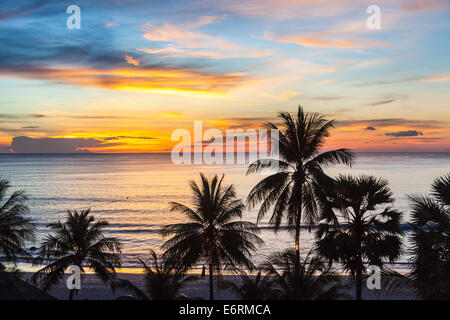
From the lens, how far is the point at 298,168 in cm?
1758

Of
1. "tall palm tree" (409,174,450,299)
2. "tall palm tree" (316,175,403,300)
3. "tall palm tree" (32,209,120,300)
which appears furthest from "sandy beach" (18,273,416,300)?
"tall palm tree" (409,174,450,299)

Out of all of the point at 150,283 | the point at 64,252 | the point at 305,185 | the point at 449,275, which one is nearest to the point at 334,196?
the point at 305,185

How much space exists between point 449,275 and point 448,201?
1.99 m

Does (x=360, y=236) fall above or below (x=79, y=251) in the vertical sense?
above

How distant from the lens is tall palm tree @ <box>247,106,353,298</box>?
56.9 ft

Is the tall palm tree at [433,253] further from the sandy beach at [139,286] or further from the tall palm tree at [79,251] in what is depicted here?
the sandy beach at [139,286]

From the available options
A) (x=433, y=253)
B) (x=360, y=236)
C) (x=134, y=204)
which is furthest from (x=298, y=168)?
(x=134, y=204)

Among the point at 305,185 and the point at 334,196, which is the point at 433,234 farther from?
the point at 305,185

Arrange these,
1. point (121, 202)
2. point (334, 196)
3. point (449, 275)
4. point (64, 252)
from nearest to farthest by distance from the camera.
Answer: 1. point (449, 275)
2. point (334, 196)
3. point (64, 252)
4. point (121, 202)

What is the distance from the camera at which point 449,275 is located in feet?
28.5

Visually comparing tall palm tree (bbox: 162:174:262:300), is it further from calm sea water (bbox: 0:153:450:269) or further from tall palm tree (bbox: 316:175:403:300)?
calm sea water (bbox: 0:153:450:269)

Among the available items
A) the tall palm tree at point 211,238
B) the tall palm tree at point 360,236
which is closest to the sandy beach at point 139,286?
the tall palm tree at point 211,238

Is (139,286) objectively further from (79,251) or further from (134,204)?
(134,204)

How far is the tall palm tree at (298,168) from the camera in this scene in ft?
56.9
